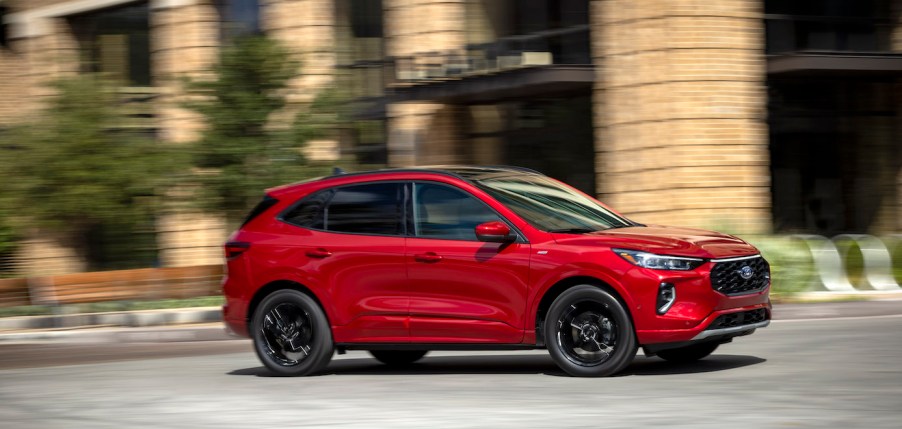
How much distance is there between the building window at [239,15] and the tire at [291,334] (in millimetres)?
19236

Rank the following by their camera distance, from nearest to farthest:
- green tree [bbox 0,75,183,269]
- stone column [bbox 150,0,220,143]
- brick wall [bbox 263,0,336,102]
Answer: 1. green tree [bbox 0,75,183,269]
2. brick wall [bbox 263,0,336,102]
3. stone column [bbox 150,0,220,143]

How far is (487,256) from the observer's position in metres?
9.95

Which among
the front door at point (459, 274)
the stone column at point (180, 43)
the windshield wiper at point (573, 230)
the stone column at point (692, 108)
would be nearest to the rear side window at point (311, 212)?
the front door at point (459, 274)

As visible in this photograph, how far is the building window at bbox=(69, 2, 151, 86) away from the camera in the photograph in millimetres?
33594

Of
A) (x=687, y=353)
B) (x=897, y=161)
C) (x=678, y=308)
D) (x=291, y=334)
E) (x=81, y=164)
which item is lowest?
(x=687, y=353)

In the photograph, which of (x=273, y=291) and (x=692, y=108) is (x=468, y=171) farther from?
(x=692, y=108)

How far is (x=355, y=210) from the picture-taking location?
1084 centimetres

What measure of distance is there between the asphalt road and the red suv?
31cm

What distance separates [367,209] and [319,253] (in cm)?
49

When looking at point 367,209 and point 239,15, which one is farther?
point 239,15

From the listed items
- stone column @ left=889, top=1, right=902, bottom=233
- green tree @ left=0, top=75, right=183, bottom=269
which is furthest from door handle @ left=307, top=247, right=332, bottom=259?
stone column @ left=889, top=1, right=902, bottom=233

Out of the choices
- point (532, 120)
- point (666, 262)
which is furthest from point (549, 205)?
point (532, 120)

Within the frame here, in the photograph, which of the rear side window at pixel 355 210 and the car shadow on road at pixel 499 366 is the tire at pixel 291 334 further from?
the rear side window at pixel 355 210

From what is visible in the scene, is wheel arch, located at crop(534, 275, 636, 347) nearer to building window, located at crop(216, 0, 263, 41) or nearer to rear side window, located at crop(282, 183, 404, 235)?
rear side window, located at crop(282, 183, 404, 235)
